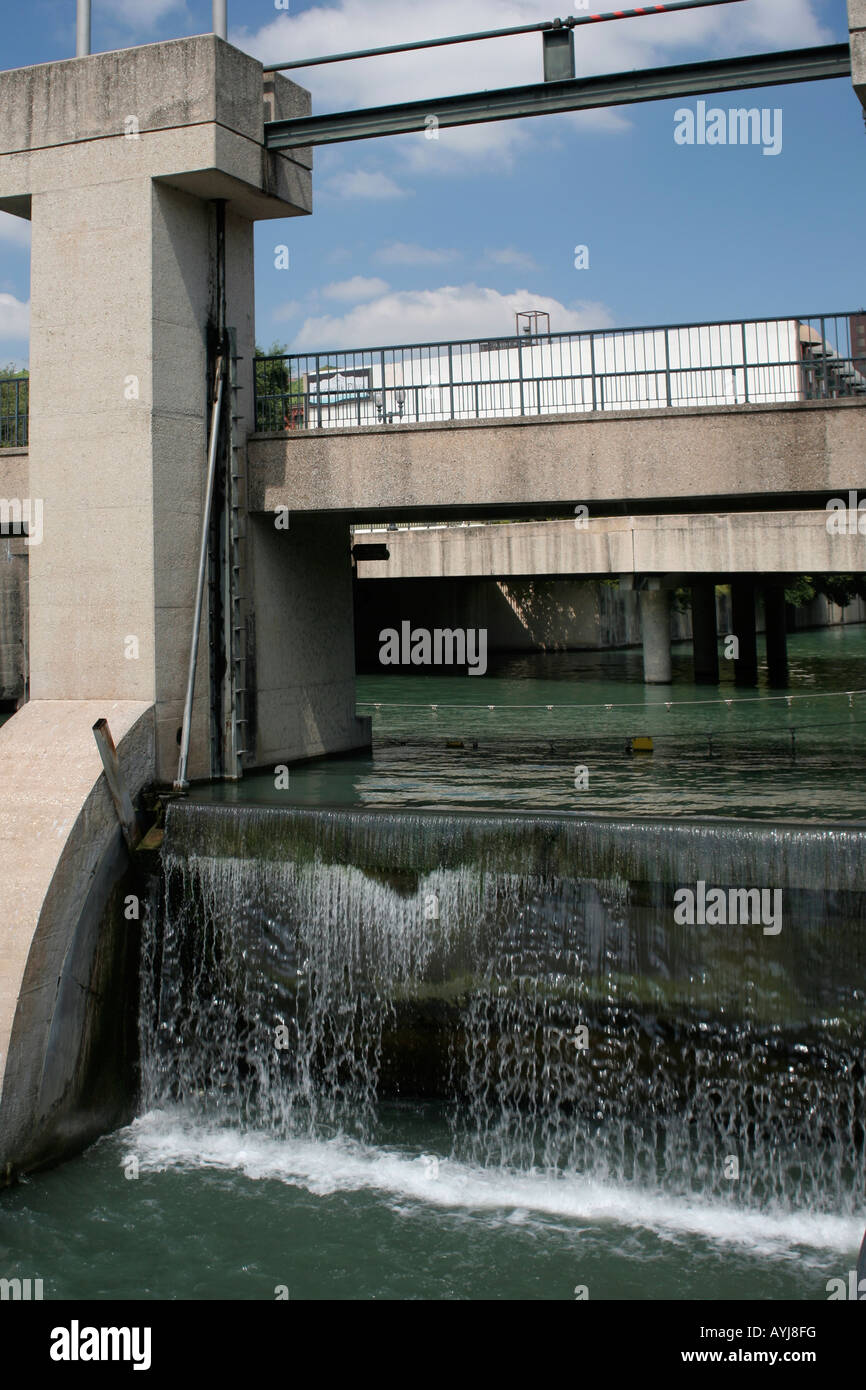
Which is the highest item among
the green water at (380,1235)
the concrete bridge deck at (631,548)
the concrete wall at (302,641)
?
the concrete bridge deck at (631,548)

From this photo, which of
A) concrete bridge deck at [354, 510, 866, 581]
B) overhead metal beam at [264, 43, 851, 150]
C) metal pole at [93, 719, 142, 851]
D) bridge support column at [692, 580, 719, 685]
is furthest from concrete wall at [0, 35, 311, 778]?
bridge support column at [692, 580, 719, 685]

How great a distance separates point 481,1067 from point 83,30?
455 inches

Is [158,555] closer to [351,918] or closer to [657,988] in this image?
[351,918]

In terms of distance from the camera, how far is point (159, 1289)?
8.39 m

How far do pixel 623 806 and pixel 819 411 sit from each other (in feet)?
15.1

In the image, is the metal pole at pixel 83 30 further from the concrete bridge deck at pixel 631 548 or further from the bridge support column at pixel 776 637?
the bridge support column at pixel 776 637

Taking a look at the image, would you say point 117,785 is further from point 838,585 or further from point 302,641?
point 838,585

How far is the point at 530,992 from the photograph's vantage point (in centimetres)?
1055

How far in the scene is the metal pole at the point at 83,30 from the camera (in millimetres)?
14102

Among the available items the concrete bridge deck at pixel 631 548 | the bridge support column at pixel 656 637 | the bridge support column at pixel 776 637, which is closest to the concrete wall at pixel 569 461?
the concrete bridge deck at pixel 631 548

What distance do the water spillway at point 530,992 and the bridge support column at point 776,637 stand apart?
23.1 metres

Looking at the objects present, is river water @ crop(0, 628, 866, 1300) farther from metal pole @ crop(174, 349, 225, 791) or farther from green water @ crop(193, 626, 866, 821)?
metal pole @ crop(174, 349, 225, 791)

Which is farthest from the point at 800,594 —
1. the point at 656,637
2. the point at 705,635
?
the point at 656,637

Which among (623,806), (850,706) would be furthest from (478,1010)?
(850,706)
